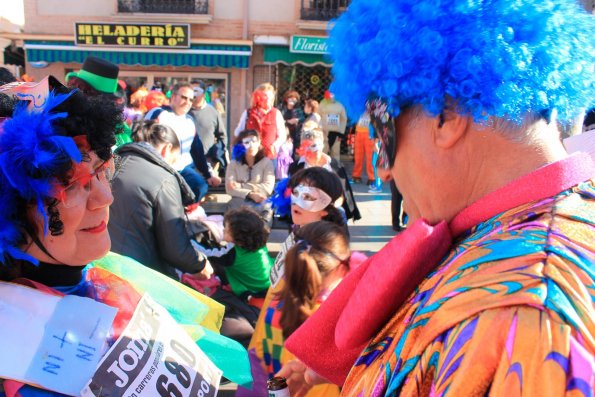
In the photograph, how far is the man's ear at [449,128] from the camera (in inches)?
42.7

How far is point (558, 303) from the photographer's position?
0.79 metres

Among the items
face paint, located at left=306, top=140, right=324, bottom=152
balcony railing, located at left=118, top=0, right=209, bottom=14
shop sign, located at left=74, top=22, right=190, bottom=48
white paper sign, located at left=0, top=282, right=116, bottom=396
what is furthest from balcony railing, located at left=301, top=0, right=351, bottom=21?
white paper sign, located at left=0, top=282, right=116, bottom=396

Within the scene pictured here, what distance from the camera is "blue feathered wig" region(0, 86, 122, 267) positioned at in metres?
1.30

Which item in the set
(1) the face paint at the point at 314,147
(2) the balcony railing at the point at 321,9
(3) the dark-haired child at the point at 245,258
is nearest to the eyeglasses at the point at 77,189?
(3) the dark-haired child at the point at 245,258

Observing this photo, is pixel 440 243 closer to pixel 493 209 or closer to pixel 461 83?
pixel 493 209

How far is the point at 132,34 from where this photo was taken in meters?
13.4

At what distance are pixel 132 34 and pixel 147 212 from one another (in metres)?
11.7

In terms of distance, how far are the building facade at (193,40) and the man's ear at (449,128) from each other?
1262 centimetres

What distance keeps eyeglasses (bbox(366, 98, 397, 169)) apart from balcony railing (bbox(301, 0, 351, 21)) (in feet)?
43.6

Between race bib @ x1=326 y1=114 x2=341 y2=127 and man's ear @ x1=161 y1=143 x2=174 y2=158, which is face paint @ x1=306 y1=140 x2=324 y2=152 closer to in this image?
man's ear @ x1=161 y1=143 x2=174 y2=158

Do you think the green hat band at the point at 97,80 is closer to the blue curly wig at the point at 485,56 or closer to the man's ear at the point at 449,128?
the blue curly wig at the point at 485,56

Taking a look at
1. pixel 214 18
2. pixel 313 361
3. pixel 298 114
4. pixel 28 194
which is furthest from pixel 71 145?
pixel 214 18

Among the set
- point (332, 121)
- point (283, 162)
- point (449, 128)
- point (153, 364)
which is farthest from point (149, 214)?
point (332, 121)

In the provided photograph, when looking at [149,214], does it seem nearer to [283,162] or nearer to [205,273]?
[205,273]
